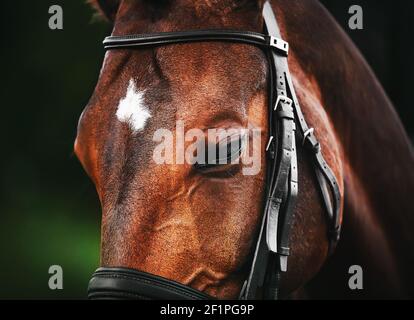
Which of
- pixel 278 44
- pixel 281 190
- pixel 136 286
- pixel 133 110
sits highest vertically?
pixel 278 44

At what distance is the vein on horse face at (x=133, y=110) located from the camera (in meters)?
1.90

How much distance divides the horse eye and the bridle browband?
0.43 ft

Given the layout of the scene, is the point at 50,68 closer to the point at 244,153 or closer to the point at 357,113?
the point at 357,113

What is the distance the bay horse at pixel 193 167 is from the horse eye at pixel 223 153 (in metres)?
0.02

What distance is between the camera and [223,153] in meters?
1.90

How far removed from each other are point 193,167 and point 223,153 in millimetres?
99

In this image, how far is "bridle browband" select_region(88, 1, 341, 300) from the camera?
179 centimetres

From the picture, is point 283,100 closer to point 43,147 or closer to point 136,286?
point 136,286

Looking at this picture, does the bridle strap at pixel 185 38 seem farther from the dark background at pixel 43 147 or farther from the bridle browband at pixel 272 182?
the dark background at pixel 43 147

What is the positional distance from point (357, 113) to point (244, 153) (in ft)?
2.81

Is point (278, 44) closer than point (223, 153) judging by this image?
No

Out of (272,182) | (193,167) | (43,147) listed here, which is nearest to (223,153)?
(193,167)

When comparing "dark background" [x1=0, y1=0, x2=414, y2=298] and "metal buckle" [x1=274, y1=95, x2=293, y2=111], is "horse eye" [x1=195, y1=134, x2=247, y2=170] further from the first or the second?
"dark background" [x1=0, y1=0, x2=414, y2=298]

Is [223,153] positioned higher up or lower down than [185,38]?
lower down
